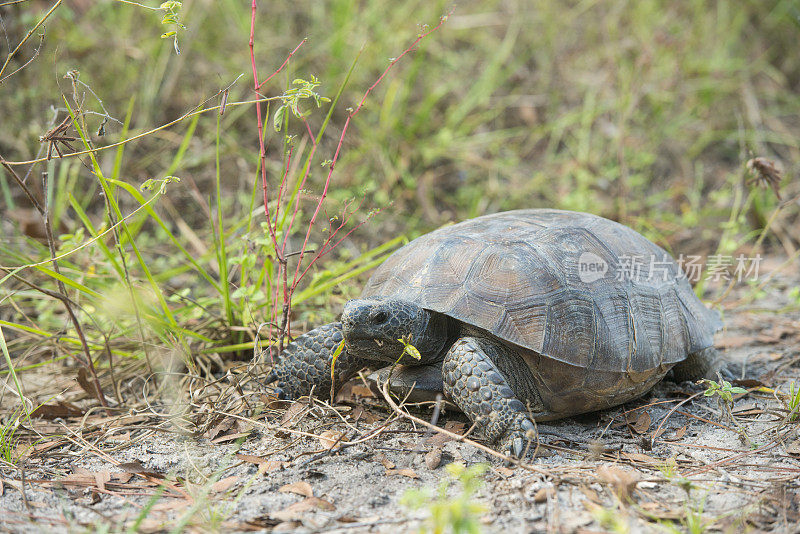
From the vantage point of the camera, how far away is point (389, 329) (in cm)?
263

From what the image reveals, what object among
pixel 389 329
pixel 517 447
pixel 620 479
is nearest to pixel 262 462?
pixel 389 329

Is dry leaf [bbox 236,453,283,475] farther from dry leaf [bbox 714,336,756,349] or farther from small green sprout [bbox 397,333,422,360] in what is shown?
dry leaf [bbox 714,336,756,349]

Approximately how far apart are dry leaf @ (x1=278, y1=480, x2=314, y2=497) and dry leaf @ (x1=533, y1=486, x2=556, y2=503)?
2.44 feet

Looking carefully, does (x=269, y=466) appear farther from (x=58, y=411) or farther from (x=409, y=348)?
(x=58, y=411)

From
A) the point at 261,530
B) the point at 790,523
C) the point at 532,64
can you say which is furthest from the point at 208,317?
the point at 532,64

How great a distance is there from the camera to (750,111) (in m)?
6.71

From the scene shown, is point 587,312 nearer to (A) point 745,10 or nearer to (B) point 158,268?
(B) point 158,268

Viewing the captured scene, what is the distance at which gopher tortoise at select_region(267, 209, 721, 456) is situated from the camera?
2.62 metres

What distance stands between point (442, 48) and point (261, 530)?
19.5ft

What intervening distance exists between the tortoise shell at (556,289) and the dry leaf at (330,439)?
0.60m

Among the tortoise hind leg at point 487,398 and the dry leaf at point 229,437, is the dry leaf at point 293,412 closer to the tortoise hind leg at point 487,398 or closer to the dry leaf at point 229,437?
the dry leaf at point 229,437

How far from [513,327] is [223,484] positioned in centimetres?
121

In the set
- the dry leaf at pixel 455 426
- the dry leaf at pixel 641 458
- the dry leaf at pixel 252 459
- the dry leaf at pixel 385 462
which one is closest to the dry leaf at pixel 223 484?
the dry leaf at pixel 252 459

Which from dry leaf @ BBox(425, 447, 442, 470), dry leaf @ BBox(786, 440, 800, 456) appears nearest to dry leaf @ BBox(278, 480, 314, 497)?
dry leaf @ BBox(425, 447, 442, 470)
